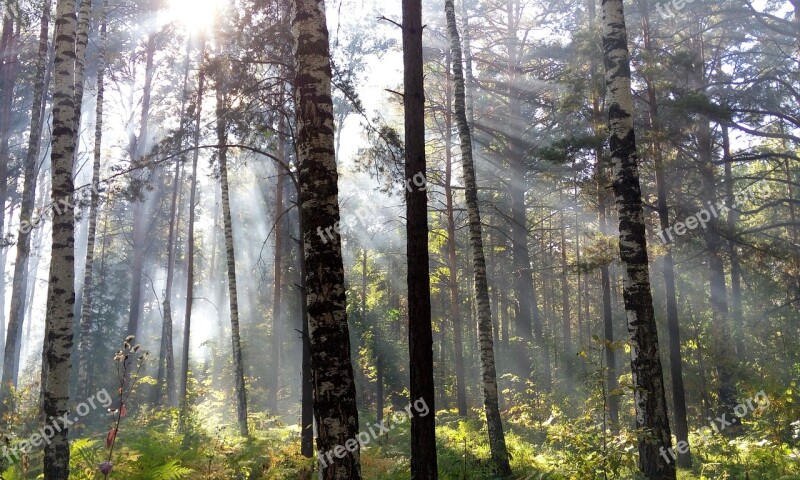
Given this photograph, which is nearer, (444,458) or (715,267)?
(444,458)

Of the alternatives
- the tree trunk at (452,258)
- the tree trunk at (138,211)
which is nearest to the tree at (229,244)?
the tree trunk at (452,258)

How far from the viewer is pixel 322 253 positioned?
4.22 meters

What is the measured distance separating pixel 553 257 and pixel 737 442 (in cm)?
2106

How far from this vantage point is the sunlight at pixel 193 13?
14795mm

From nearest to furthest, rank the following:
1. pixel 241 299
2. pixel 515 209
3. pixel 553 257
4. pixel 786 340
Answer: pixel 786 340
pixel 515 209
pixel 553 257
pixel 241 299

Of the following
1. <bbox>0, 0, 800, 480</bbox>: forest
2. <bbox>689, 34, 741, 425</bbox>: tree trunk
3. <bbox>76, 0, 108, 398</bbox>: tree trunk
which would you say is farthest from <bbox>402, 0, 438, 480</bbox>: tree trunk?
<bbox>76, 0, 108, 398</bbox>: tree trunk

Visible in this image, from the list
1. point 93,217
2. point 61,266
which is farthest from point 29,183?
point 61,266

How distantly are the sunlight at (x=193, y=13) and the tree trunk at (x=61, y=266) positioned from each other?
7.92 m

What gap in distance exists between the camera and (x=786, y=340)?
18.2 meters

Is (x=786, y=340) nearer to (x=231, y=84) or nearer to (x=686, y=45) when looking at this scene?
(x=686, y=45)

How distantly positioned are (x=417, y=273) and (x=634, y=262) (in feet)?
10.8

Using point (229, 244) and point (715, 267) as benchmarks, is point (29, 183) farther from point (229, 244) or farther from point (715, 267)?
point (715, 267)

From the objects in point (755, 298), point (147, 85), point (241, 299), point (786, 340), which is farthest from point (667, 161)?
point (241, 299)

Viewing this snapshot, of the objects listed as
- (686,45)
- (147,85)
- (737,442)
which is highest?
(147,85)
